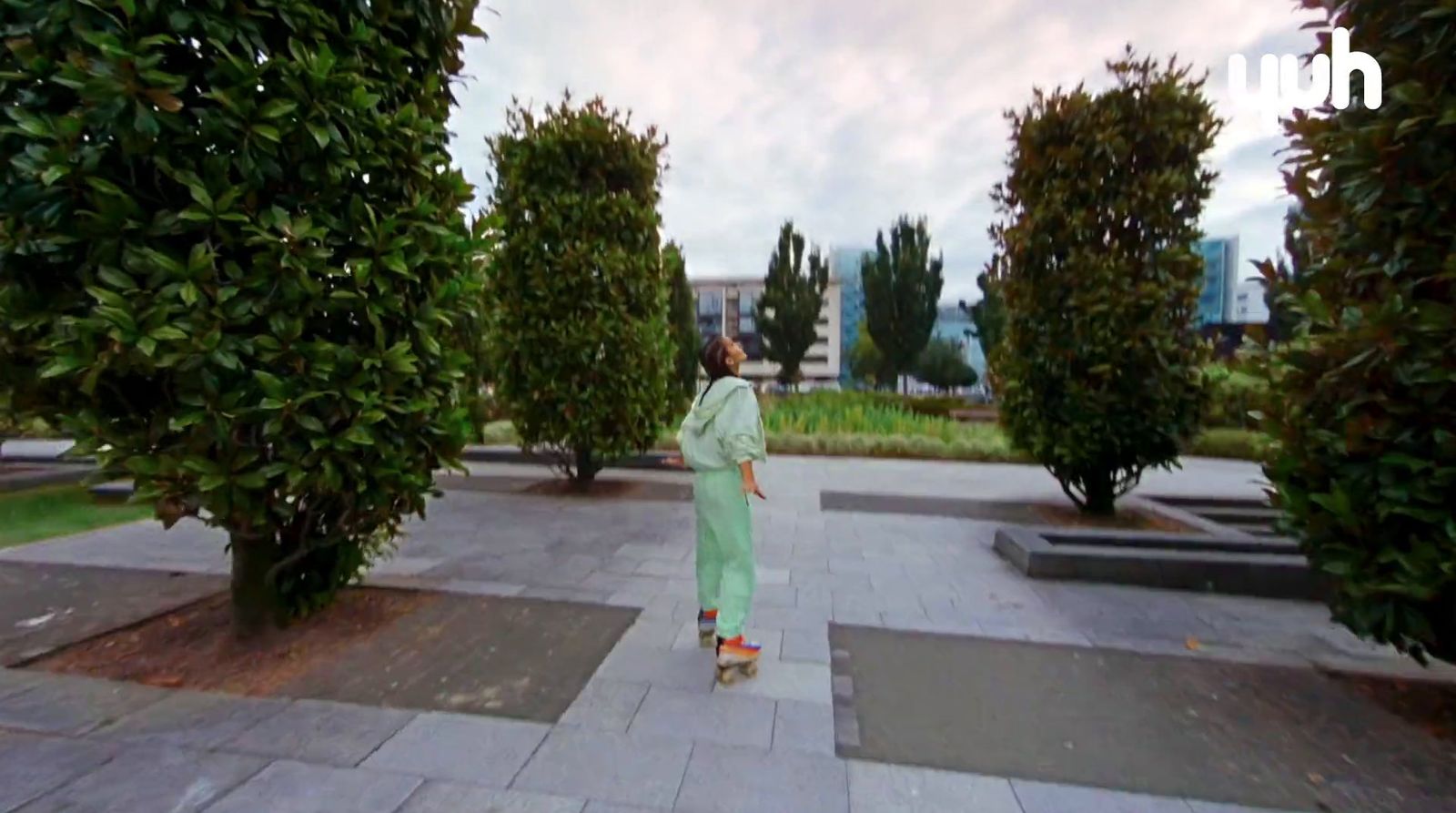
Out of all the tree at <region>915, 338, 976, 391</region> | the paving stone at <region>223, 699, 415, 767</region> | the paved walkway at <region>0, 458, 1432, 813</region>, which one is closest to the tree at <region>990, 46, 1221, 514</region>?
the paved walkway at <region>0, 458, 1432, 813</region>

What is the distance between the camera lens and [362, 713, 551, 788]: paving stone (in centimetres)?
266

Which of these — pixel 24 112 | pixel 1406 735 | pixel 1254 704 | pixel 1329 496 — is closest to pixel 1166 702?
pixel 1254 704

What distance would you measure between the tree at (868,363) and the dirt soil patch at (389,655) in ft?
111

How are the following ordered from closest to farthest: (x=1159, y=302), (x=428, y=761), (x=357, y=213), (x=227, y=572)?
(x=428, y=761), (x=357, y=213), (x=227, y=572), (x=1159, y=302)

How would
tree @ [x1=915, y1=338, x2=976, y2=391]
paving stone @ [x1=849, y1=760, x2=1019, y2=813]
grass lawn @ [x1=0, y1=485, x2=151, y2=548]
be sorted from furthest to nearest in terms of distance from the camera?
tree @ [x1=915, y1=338, x2=976, y2=391] → grass lawn @ [x1=0, y1=485, x2=151, y2=548] → paving stone @ [x1=849, y1=760, x2=1019, y2=813]

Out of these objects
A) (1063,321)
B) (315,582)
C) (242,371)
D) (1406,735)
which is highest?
(1063,321)

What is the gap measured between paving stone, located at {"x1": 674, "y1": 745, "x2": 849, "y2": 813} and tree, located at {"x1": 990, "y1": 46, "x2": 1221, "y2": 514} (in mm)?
5772

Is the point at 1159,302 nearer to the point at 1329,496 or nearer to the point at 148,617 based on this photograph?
the point at 1329,496

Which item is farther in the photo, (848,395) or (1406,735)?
(848,395)

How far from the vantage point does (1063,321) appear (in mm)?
7379

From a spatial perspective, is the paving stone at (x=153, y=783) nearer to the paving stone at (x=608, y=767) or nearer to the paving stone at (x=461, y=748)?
the paving stone at (x=461, y=748)

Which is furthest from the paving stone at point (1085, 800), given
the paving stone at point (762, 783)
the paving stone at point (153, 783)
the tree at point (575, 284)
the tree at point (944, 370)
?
the tree at point (944, 370)

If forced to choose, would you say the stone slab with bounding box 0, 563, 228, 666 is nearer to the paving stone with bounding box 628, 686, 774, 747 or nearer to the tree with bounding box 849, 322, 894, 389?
the paving stone with bounding box 628, 686, 774, 747

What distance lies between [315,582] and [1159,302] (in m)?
7.76
